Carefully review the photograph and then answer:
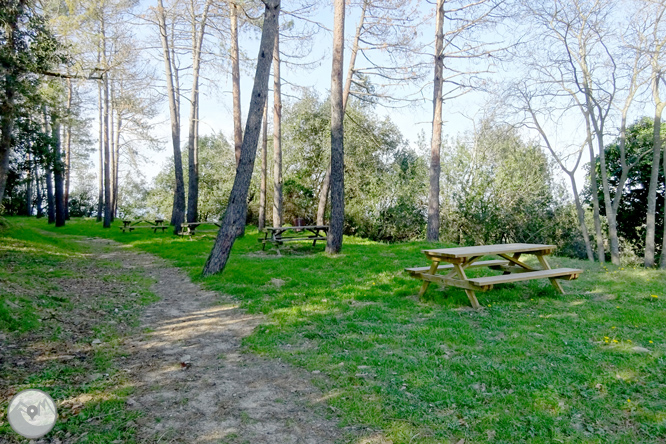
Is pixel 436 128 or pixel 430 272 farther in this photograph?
pixel 436 128

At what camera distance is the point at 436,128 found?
13.0 metres

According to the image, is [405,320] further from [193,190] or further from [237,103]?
[193,190]

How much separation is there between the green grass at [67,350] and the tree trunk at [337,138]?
15.3ft

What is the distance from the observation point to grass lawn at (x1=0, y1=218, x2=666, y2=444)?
2.70m

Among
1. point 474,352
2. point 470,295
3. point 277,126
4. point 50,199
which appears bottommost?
point 474,352

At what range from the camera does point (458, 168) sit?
16.9 metres

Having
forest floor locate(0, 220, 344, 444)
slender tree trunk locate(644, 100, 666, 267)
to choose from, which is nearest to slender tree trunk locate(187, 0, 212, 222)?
forest floor locate(0, 220, 344, 444)

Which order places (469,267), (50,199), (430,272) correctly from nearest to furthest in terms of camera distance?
(430,272) → (469,267) → (50,199)

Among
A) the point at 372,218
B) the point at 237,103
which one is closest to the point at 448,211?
the point at 372,218

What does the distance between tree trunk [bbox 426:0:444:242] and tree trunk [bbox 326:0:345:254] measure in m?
4.04

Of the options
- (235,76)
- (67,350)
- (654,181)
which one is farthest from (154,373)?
(654,181)

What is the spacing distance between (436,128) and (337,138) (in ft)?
14.8

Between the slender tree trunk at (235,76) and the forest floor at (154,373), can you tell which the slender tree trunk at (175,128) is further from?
the forest floor at (154,373)

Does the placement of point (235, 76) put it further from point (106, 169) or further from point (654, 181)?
point (654, 181)
